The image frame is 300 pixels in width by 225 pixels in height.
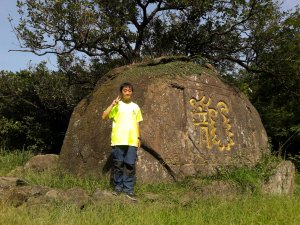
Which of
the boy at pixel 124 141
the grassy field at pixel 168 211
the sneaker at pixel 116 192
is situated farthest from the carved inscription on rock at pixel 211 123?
the sneaker at pixel 116 192

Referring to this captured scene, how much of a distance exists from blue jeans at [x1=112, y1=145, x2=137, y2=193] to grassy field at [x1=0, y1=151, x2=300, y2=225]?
11.4 inches

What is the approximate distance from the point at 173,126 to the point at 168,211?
7.66 ft

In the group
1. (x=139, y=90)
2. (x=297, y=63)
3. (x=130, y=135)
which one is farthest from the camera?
(x=297, y=63)

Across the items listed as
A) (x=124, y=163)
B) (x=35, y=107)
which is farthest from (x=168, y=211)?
(x=35, y=107)

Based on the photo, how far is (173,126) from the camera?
7121 millimetres

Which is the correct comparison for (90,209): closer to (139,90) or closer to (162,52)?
(139,90)

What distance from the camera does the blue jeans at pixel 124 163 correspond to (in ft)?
20.2

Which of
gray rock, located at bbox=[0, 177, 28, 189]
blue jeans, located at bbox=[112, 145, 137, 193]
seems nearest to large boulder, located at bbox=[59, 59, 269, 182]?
blue jeans, located at bbox=[112, 145, 137, 193]

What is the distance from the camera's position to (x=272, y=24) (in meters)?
10.5

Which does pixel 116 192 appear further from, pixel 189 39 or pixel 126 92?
pixel 189 39

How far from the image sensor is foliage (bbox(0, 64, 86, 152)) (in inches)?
418

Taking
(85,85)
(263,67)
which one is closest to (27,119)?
(85,85)

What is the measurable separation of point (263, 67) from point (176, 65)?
410 cm

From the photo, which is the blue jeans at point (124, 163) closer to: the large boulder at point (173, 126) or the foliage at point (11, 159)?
the large boulder at point (173, 126)
